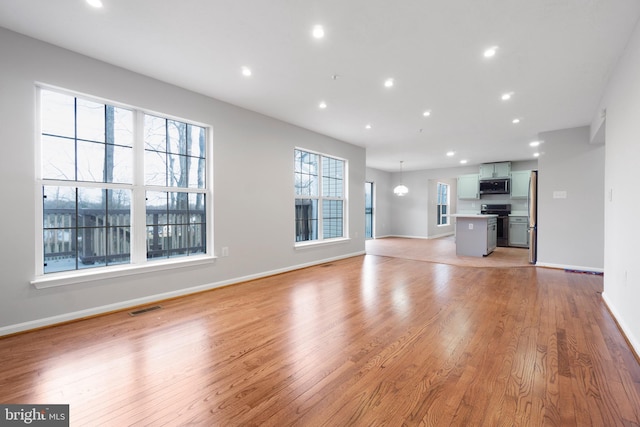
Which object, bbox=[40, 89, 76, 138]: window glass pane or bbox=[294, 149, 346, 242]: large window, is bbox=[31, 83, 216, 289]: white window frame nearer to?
bbox=[40, 89, 76, 138]: window glass pane

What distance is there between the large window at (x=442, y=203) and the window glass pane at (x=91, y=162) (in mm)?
11075

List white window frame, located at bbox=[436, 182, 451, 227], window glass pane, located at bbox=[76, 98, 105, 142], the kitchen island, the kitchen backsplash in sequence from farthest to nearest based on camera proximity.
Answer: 1. white window frame, located at bbox=[436, 182, 451, 227]
2. the kitchen backsplash
3. the kitchen island
4. window glass pane, located at bbox=[76, 98, 105, 142]

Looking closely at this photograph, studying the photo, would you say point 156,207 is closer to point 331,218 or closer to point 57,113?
point 57,113

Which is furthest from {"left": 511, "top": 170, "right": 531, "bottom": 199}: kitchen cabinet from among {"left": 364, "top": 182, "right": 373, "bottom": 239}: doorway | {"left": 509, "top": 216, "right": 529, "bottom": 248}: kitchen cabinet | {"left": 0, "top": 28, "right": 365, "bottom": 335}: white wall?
{"left": 0, "top": 28, "right": 365, "bottom": 335}: white wall

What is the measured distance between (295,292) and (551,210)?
5.11m

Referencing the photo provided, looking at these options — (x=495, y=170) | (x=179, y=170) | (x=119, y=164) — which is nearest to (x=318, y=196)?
(x=179, y=170)

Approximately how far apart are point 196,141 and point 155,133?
0.52 metres

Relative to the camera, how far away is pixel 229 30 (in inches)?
98.5

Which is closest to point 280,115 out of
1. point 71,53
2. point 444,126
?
point 71,53

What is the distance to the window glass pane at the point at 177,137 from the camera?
3.73 meters

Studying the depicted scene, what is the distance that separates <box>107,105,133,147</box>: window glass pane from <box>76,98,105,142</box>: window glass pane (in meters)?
0.07

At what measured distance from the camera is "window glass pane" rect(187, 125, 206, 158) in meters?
3.91

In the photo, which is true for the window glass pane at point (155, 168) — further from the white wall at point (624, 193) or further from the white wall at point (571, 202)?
the white wall at point (571, 202)

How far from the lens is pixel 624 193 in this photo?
8.41 feet
